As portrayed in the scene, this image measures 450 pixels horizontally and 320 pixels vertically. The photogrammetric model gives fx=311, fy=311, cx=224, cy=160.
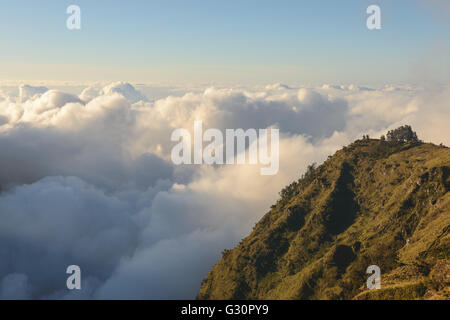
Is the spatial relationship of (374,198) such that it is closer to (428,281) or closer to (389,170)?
(389,170)

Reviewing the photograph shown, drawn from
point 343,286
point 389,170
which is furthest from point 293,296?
point 389,170
